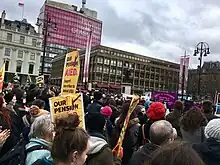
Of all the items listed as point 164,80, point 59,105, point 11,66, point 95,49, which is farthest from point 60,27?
point 59,105

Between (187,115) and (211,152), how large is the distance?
1.79 metres

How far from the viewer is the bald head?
3751 millimetres

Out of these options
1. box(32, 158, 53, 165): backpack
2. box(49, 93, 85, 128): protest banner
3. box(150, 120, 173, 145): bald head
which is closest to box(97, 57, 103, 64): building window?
box(49, 93, 85, 128): protest banner

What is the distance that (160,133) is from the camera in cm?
377

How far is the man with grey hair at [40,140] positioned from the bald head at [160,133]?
115 centimetres

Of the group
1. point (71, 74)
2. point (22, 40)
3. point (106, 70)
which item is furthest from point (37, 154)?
point (106, 70)

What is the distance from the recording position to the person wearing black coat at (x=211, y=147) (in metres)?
3.26

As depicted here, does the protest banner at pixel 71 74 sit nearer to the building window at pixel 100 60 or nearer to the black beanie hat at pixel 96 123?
the black beanie hat at pixel 96 123

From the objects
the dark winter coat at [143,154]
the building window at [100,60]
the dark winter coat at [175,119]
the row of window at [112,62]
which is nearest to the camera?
the dark winter coat at [143,154]

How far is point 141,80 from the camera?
116188mm

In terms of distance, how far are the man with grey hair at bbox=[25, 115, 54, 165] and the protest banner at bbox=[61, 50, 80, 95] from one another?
3.20 meters

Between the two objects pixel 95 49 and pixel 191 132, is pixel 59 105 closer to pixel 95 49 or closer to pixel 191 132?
pixel 191 132

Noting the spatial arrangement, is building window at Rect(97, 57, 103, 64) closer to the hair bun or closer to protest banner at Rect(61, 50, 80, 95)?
protest banner at Rect(61, 50, 80, 95)

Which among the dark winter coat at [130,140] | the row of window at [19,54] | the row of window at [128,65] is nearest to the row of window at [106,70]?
the row of window at [128,65]
